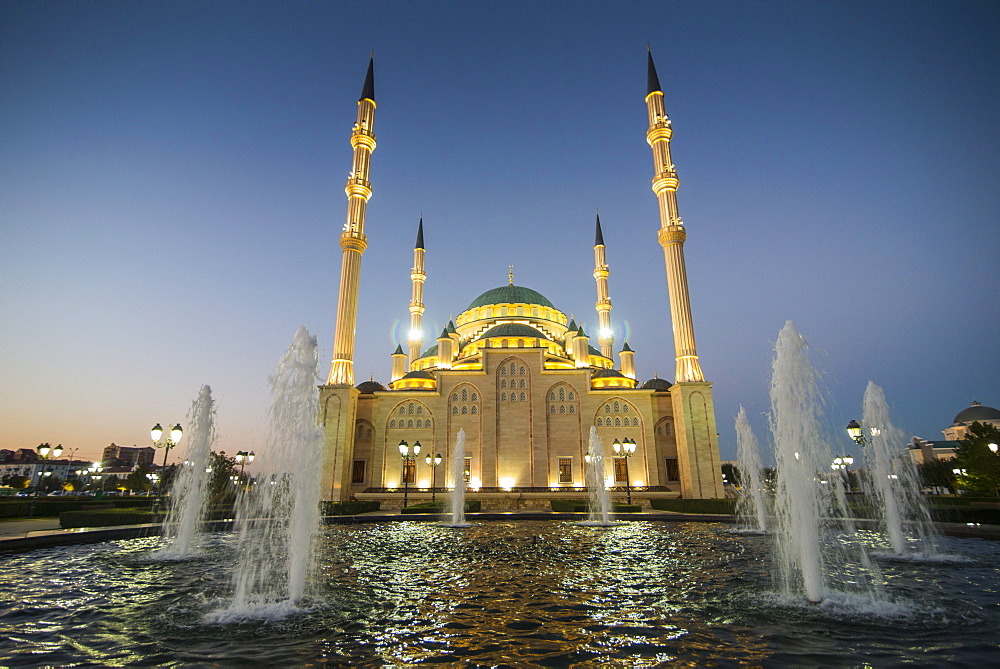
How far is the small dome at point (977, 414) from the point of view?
70.0 m

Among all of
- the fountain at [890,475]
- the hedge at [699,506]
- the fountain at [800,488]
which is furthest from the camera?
the hedge at [699,506]

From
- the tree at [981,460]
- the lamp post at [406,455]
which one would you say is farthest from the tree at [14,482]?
the tree at [981,460]

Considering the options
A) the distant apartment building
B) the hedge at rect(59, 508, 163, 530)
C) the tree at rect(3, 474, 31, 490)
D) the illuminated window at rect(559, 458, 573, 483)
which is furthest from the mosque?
the distant apartment building

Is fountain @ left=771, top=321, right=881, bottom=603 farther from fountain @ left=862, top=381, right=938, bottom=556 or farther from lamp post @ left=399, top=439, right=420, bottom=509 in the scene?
lamp post @ left=399, top=439, right=420, bottom=509

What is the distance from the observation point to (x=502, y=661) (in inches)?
171

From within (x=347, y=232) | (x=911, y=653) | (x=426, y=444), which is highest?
(x=347, y=232)

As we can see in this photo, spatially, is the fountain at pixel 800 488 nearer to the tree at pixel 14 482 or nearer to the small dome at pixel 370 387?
the small dome at pixel 370 387

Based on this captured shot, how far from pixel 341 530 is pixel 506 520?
6.56 metres

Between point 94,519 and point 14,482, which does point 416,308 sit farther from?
point 14,482

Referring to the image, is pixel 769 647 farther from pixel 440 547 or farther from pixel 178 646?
pixel 440 547

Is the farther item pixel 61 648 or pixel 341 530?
pixel 341 530

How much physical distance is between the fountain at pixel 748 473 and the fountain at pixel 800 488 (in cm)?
881

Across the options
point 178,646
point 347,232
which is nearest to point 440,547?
point 178,646

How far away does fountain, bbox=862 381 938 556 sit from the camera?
10539 millimetres
